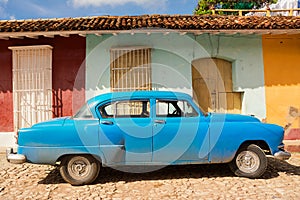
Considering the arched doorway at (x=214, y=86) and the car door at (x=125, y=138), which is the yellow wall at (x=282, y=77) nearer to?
the arched doorway at (x=214, y=86)

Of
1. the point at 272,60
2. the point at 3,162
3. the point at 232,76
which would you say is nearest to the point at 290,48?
the point at 272,60

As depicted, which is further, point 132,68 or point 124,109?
point 132,68

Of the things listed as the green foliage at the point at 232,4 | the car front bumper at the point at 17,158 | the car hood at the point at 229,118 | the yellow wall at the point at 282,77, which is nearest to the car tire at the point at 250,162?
the car hood at the point at 229,118

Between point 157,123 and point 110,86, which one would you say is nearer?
point 157,123

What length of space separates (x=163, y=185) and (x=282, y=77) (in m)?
5.28

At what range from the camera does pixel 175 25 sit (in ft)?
21.7

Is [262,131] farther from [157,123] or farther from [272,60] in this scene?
[272,60]

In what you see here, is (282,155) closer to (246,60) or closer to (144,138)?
(144,138)

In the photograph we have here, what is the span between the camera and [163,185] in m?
4.35

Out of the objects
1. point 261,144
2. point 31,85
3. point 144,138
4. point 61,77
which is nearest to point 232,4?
point 61,77

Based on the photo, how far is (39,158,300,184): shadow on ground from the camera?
4703 millimetres

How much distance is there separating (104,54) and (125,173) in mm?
3744

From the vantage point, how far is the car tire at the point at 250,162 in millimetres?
4543

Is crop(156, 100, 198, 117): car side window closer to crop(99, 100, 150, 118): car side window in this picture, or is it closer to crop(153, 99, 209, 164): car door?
crop(153, 99, 209, 164): car door
